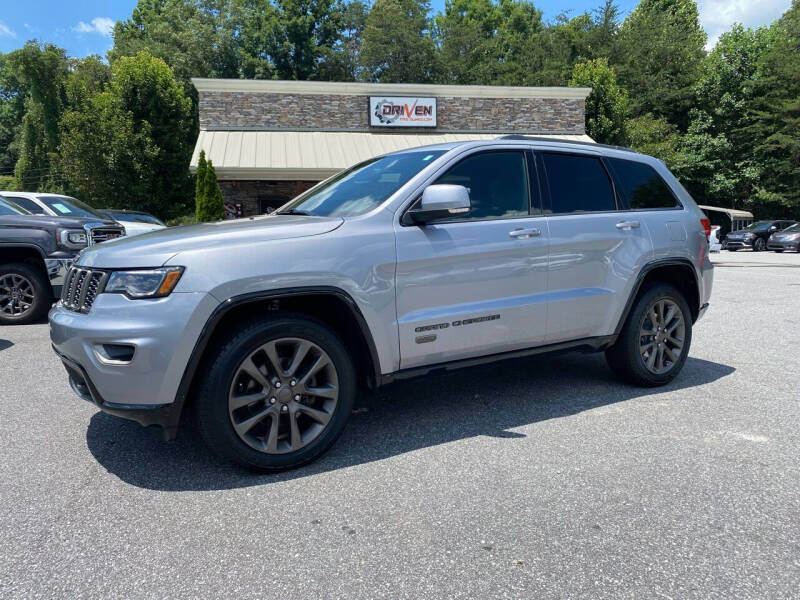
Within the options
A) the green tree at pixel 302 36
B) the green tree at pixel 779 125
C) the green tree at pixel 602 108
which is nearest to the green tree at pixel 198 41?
the green tree at pixel 302 36

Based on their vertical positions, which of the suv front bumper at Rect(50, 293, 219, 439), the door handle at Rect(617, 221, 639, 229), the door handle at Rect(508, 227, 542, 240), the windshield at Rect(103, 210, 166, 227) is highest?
the door handle at Rect(617, 221, 639, 229)

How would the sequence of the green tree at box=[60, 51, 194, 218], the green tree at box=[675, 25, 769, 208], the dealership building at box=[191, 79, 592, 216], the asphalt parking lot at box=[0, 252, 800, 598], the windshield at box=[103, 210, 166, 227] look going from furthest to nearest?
1. the green tree at box=[675, 25, 769, 208]
2. the green tree at box=[60, 51, 194, 218]
3. the dealership building at box=[191, 79, 592, 216]
4. the windshield at box=[103, 210, 166, 227]
5. the asphalt parking lot at box=[0, 252, 800, 598]

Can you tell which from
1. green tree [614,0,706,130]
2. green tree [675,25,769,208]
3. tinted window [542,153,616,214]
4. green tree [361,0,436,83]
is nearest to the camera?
tinted window [542,153,616,214]

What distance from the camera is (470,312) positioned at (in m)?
3.71

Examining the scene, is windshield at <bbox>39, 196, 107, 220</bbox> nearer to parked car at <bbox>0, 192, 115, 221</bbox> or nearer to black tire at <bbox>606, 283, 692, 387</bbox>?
parked car at <bbox>0, 192, 115, 221</bbox>

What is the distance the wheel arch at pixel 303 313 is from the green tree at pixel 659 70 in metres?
39.5

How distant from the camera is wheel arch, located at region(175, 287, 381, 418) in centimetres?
299

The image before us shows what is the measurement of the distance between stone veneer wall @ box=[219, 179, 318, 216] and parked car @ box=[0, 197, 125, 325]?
11.9 meters

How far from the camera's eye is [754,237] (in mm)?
28812

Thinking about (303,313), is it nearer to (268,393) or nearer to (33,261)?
(268,393)

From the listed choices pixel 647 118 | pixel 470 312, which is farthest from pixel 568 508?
pixel 647 118

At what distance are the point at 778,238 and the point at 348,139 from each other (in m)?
20.8

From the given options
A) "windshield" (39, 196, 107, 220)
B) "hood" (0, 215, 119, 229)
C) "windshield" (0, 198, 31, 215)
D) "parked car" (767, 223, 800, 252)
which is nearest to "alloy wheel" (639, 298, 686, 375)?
"hood" (0, 215, 119, 229)

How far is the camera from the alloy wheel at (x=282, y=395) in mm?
3146
